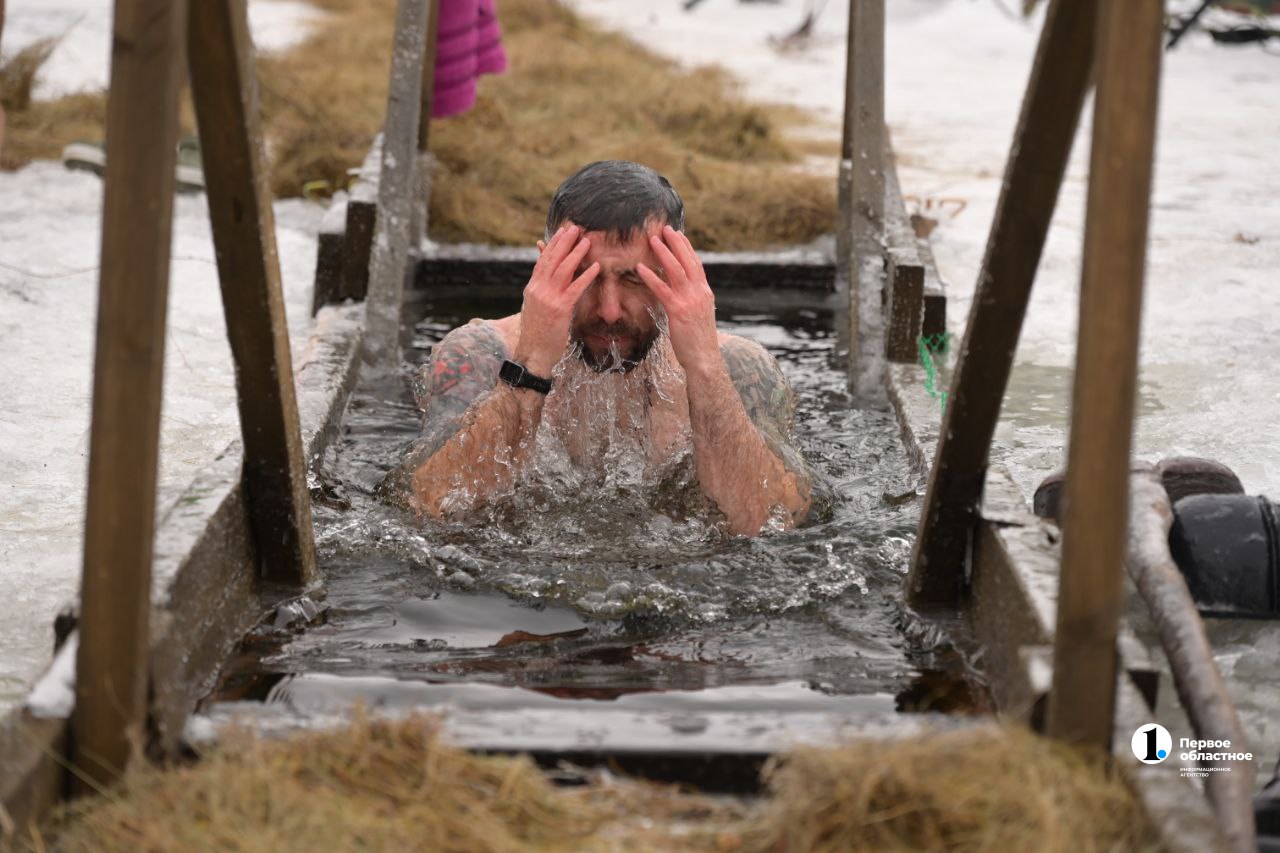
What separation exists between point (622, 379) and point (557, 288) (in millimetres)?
471

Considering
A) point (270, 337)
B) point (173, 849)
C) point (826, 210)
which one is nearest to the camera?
point (173, 849)

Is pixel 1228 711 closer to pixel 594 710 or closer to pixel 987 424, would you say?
pixel 987 424

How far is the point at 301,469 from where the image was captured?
3646 millimetres

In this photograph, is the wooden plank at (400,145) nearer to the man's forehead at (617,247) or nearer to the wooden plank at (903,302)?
the wooden plank at (903,302)

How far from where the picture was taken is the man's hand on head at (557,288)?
13.6ft

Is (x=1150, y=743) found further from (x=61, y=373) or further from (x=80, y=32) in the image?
(x=80, y=32)

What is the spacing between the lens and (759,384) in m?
4.70

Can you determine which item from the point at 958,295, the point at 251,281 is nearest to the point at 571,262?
the point at 251,281

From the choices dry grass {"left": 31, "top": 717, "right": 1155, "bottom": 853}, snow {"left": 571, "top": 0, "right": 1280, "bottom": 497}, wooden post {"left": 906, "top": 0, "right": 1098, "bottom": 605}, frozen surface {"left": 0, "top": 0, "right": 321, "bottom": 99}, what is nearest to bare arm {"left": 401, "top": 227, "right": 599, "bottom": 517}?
wooden post {"left": 906, "top": 0, "right": 1098, "bottom": 605}

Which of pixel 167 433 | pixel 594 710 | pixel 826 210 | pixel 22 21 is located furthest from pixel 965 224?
pixel 22 21

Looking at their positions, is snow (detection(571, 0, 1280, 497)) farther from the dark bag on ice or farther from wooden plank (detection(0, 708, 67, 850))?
wooden plank (detection(0, 708, 67, 850))

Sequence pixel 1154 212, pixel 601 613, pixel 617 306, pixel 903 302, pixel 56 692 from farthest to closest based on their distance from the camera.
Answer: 1. pixel 1154 212
2. pixel 903 302
3. pixel 617 306
4. pixel 601 613
5. pixel 56 692

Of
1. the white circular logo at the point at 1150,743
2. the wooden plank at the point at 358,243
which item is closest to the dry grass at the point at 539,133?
the wooden plank at the point at 358,243

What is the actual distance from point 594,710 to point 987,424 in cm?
111
